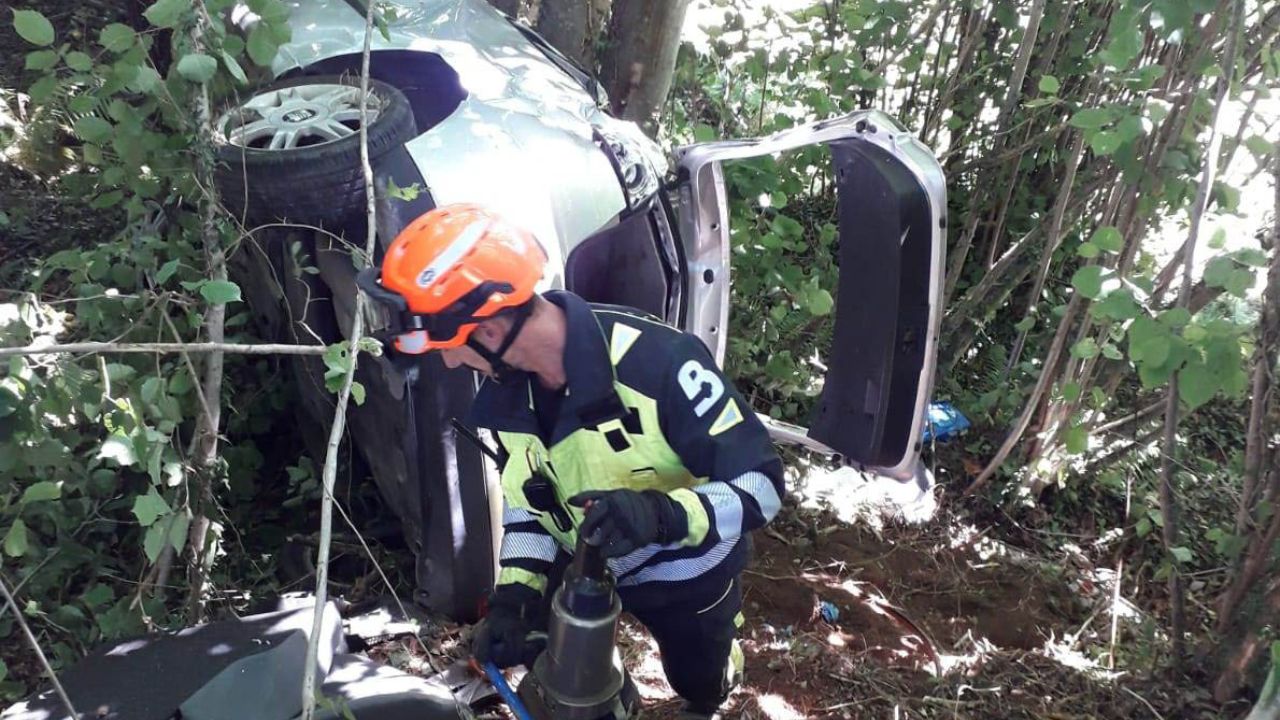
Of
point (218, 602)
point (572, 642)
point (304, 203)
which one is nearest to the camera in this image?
point (572, 642)

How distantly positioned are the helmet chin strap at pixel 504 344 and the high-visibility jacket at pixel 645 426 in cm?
9

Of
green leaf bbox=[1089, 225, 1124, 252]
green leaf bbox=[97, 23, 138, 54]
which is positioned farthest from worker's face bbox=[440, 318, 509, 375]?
green leaf bbox=[1089, 225, 1124, 252]

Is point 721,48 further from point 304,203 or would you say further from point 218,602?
point 218,602

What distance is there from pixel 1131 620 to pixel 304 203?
3427 millimetres

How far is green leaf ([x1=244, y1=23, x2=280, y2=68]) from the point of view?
2.10 m

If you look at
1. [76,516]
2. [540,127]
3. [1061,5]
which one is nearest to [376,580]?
[76,516]

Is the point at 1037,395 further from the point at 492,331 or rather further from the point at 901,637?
the point at 492,331

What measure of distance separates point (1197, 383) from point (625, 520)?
4.78 feet

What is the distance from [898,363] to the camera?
11.1 feet

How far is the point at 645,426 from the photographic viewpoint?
2.12 meters

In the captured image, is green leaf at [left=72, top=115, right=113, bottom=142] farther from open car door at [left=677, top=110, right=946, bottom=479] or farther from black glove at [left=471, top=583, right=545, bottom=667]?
open car door at [left=677, top=110, right=946, bottom=479]

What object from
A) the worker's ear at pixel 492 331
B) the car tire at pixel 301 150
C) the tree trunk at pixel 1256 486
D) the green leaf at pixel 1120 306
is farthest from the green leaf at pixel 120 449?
the tree trunk at pixel 1256 486

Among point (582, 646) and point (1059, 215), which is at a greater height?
point (1059, 215)

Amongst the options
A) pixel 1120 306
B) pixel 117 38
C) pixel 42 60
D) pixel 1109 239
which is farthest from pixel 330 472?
pixel 1109 239
